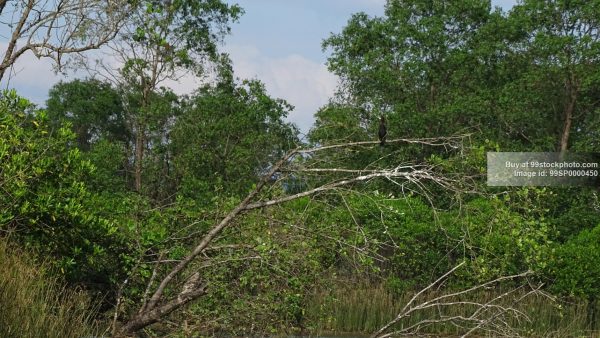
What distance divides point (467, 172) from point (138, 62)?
1767cm

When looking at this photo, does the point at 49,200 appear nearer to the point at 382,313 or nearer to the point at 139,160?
the point at 382,313

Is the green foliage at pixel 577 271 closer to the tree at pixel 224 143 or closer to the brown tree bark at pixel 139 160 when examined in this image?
the tree at pixel 224 143

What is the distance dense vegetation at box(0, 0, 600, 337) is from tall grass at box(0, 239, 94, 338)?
0.03 metres

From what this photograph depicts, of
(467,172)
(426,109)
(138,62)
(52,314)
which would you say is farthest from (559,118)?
(52,314)

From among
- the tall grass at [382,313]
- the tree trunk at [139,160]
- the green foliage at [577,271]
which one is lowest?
the tall grass at [382,313]

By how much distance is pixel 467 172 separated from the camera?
7660 millimetres

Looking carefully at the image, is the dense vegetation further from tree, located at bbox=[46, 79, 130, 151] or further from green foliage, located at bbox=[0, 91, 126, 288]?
tree, located at bbox=[46, 79, 130, 151]

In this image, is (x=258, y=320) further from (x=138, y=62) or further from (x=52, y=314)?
(x=138, y=62)

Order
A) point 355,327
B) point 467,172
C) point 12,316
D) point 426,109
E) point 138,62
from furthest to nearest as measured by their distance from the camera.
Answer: point 426,109, point 138,62, point 355,327, point 467,172, point 12,316

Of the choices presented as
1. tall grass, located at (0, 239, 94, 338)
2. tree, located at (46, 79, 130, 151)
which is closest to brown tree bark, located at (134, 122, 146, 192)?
tall grass, located at (0, 239, 94, 338)

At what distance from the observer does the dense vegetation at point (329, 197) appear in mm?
7504

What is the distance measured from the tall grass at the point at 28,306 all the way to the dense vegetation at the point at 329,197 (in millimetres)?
26

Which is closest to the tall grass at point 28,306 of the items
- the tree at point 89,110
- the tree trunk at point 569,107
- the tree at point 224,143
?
the tree at point 224,143

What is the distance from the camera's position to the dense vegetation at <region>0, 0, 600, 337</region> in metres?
7.50
